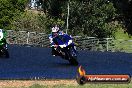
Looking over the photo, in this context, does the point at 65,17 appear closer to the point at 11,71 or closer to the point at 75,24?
the point at 75,24

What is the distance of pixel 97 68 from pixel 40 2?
A: 54531 mm

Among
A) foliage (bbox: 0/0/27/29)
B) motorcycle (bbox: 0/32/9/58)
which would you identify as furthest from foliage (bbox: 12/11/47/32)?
motorcycle (bbox: 0/32/9/58)

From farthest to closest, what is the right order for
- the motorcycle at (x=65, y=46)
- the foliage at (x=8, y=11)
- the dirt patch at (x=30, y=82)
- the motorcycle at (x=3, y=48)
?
the foliage at (x=8, y=11)
the motorcycle at (x=3, y=48)
the motorcycle at (x=65, y=46)
the dirt patch at (x=30, y=82)

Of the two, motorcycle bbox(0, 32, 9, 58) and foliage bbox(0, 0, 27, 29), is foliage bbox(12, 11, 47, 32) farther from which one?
motorcycle bbox(0, 32, 9, 58)

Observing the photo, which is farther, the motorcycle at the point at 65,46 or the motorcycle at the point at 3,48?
the motorcycle at the point at 3,48

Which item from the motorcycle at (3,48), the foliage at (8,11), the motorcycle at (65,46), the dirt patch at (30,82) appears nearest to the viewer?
the dirt patch at (30,82)

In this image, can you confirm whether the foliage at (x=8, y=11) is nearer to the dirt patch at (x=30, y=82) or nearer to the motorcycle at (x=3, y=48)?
the motorcycle at (x=3, y=48)

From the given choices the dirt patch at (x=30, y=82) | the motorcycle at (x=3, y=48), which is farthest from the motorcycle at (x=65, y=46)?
the dirt patch at (x=30, y=82)

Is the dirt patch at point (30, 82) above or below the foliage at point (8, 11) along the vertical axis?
below

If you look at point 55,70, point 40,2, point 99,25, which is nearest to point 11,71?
point 55,70

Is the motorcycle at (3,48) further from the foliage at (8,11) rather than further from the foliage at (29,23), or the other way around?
the foliage at (8,11)

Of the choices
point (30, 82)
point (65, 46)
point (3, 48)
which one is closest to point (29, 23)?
point (3, 48)

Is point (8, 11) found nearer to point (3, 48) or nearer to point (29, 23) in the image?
point (29, 23)

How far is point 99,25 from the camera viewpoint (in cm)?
5634
